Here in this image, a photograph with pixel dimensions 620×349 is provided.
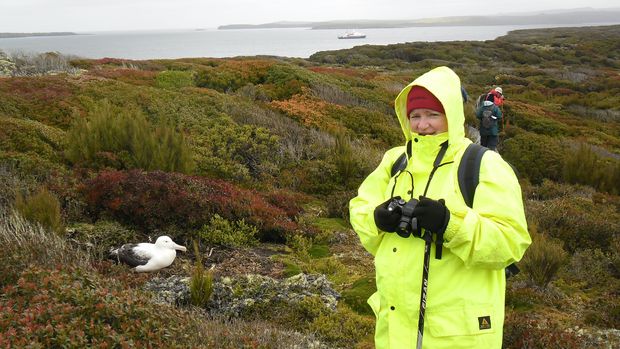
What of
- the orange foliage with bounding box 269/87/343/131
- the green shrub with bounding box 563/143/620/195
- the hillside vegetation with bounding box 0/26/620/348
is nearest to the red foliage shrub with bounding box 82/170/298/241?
Result: the hillside vegetation with bounding box 0/26/620/348

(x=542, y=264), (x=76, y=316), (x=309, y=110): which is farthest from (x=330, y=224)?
(x=309, y=110)

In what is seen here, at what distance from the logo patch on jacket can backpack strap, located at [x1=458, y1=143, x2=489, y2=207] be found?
1.58 feet

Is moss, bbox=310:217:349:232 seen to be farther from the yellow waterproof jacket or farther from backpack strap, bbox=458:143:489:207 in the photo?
backpack strap, bbox=458:143:489:207

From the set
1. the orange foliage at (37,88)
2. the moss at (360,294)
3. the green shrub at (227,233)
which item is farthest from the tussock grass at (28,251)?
the orange foliage at (37,88)

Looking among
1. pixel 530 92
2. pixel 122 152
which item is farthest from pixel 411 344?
pixel 530 92

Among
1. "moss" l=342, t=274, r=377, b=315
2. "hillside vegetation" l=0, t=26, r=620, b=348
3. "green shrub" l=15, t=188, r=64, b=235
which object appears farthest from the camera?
"green shrub" l=15, t=188, r=64, b=235

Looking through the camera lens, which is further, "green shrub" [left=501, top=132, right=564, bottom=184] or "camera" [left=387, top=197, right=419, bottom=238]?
"green shrub" [left=501, top=132, right=564, bottom=184]

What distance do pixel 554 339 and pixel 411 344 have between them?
2.07 m

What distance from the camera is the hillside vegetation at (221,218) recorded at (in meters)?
3.32

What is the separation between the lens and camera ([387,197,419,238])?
6.40ft

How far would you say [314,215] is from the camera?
24.3 ft

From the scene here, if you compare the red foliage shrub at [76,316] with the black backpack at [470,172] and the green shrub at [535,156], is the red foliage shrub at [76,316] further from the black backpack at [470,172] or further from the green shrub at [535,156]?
the green shrub at [535,156]

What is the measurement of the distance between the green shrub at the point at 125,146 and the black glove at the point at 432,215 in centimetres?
615

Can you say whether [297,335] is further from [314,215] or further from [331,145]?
[331,145]
